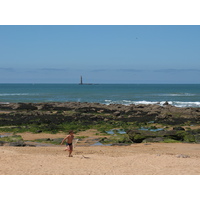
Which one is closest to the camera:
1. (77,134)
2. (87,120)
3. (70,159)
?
(70,159)

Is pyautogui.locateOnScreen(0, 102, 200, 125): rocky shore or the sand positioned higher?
the sand

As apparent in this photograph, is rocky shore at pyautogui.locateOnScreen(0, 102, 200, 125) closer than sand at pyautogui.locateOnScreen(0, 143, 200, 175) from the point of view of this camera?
No

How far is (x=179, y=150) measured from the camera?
20.1m

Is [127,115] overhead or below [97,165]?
below

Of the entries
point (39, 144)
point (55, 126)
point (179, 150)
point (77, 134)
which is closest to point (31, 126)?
point (55, 126)

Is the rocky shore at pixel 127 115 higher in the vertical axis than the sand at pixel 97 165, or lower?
lower

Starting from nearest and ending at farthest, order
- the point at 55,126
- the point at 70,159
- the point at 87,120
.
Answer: the point at 70,159, the point at 55,126, the point at 87,120

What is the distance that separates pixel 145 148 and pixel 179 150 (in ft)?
7.28

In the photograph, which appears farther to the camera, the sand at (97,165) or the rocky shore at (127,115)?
the rocky shore at (127,115)

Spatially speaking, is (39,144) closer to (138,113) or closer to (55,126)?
(55,126)

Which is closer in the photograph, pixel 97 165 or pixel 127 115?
pixel 97 165

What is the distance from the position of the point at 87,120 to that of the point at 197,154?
18561mm

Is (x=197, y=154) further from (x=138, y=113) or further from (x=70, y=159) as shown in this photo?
(x=138, y=113)

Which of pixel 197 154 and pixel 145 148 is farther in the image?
pixel 145 148
